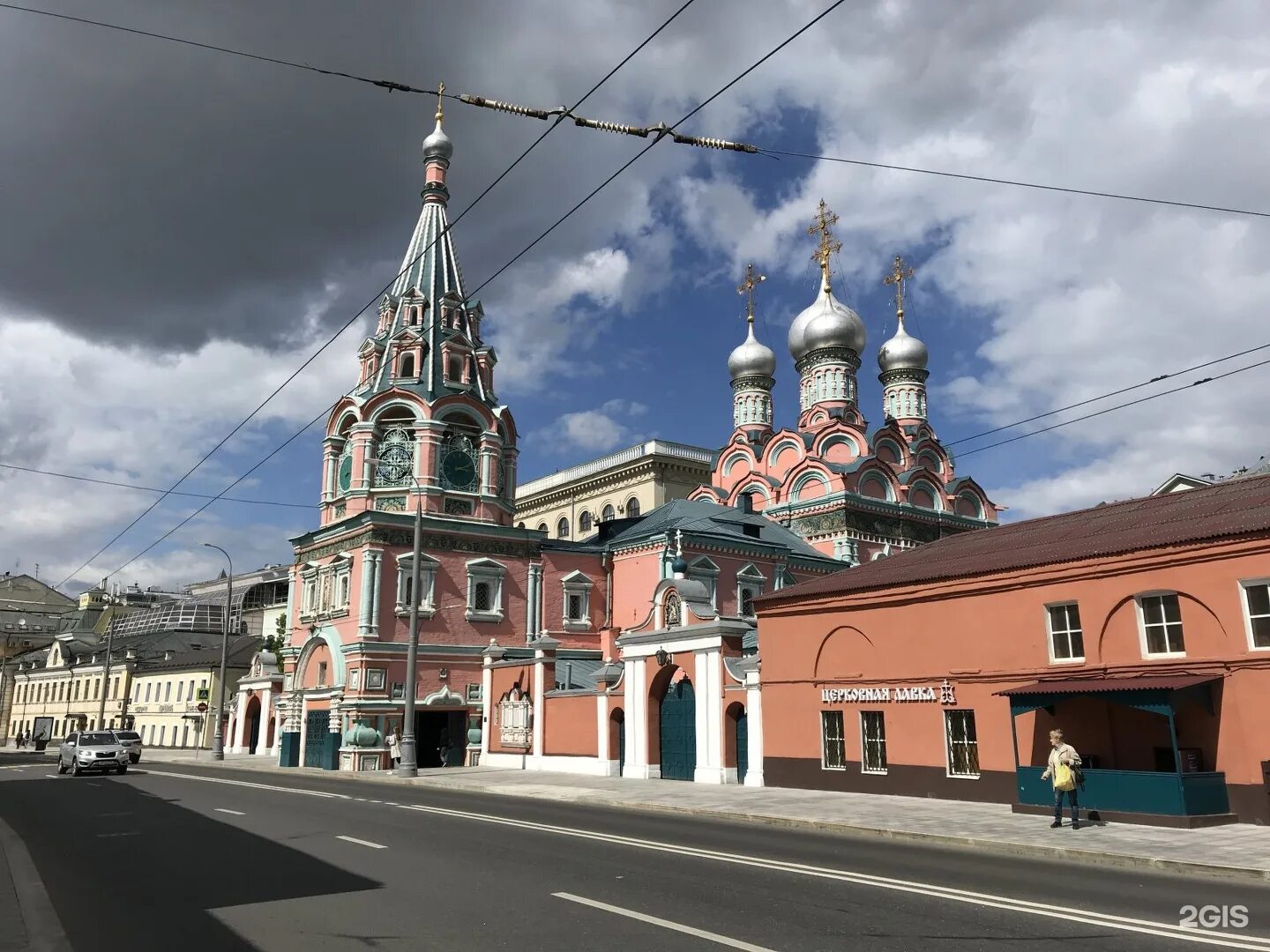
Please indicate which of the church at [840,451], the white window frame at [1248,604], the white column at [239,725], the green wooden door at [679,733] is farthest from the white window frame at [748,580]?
the white window frame at [1248,604]

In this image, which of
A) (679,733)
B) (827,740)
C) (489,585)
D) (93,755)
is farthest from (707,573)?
(93,755)

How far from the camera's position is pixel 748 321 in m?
59.8

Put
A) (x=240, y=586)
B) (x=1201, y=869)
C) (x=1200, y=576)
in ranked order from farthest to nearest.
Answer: (x=240, y=586)
(x=1200, y=576)
(x=1201, y=869)

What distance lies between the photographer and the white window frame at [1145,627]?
1677 centimetres

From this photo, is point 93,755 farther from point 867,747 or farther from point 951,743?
point 951,743

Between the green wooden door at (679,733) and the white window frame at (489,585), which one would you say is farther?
the white window frame at (489,585)

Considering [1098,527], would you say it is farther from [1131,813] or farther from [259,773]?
[259,773]

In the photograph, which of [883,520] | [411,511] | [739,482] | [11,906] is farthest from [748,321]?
[11,906]

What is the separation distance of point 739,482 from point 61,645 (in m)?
52.5

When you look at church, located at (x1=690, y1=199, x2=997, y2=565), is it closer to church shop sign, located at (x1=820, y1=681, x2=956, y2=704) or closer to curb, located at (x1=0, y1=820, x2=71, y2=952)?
church shop sign, located at (x1=820, y1=681, x2=956, y2=704)

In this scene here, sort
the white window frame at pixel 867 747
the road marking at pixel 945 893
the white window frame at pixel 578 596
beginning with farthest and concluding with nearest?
1. the white window frame at pixel 578 596
2. the white window frame at pixel 867 747
3. the road marking at pixel 945 893

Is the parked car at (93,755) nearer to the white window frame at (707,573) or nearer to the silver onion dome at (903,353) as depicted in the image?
the white window frame at (707,573)

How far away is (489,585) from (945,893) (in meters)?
31.5

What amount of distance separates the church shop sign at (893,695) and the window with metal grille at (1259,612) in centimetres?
558
